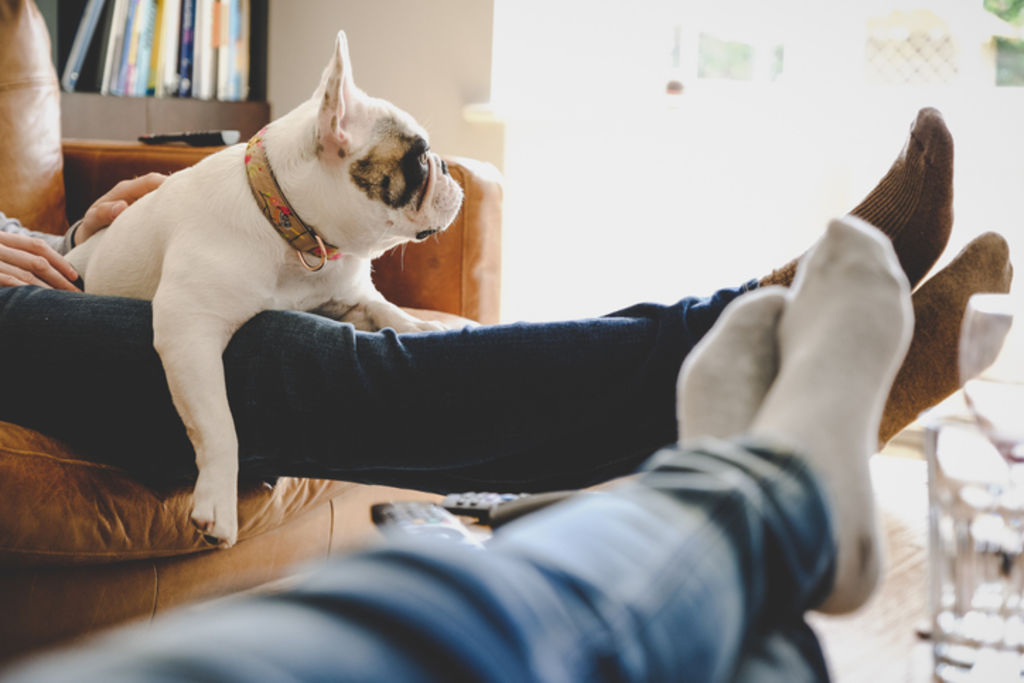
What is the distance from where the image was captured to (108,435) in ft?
3.69

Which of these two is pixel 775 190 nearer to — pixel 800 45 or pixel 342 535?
→ pixel 800 45

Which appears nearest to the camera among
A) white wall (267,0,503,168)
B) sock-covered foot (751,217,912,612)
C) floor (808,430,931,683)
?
sock-covered foot (751,217,912,612)

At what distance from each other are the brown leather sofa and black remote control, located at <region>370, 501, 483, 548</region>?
71 millimetres

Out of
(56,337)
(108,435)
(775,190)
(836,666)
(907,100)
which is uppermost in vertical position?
(907,100)

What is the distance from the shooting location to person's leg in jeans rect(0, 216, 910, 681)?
1.15 ft

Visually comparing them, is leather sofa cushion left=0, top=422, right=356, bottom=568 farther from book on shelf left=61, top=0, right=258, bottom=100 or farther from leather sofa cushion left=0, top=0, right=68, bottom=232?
book on shelf left=61, top=0, right=258, bottom=100

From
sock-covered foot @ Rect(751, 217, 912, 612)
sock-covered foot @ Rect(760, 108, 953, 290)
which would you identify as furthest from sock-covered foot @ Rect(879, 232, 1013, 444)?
sock-covered foot @ Rect(751, 217, 912, 612)

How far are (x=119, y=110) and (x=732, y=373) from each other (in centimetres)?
232

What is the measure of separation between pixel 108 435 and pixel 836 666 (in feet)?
2.92

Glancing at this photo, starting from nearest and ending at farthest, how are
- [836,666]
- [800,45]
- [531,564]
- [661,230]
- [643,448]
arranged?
[531,564], [643,448], [836,666], [800,45], [661,230]

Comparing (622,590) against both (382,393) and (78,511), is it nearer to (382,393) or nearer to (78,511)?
(382,393)

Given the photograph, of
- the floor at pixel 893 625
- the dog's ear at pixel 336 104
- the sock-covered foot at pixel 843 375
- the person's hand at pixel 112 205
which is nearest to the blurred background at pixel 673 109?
the floor at pixel 893 625

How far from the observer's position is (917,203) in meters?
1.07

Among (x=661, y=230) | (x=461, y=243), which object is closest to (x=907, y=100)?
(x=661, y=230)
